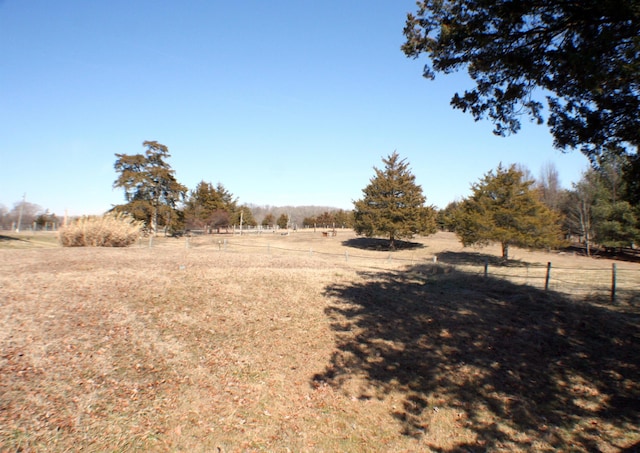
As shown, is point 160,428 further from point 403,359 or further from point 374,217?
point 374,217

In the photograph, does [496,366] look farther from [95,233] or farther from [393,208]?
[393,208]

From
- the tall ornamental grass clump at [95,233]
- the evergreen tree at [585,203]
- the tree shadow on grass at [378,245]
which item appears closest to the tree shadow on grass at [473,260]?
the tree shadow on grass at [378,245]

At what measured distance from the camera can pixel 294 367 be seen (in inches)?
275

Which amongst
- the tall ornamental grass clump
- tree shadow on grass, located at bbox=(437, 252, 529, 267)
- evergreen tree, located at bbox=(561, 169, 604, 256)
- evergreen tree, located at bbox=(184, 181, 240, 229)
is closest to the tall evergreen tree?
evergreen tree, located at bbox=(184, 181, 240, 229)

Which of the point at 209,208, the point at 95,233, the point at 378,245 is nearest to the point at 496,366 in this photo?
the point at 95,233

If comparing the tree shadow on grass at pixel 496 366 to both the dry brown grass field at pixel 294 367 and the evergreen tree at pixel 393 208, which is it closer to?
the dry brown grass field at pixel 294 367

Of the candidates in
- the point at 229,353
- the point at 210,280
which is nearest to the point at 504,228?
the point at 210,280

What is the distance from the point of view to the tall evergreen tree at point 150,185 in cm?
4350

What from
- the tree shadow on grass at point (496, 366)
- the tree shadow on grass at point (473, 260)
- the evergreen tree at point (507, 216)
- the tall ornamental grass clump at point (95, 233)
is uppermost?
the evergreen tree at point (507, 216)

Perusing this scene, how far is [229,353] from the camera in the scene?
7230 millimetres

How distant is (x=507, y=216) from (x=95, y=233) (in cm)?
2854

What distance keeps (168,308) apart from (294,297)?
3.92m

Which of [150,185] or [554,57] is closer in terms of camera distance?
[554,57]

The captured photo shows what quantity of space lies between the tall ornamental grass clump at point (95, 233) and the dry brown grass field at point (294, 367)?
685 cm
